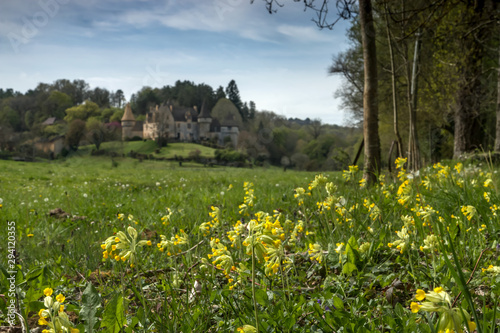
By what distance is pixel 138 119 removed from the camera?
93500 mm

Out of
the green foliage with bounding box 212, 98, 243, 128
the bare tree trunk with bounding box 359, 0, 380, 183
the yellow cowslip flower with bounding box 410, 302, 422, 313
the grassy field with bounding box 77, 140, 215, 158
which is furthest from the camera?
the green foliage with bounding box 212, 98, 243, 128

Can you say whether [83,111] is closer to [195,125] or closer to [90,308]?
[195,125]

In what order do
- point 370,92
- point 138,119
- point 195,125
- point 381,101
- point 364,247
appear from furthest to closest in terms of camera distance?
point 195,125, point 138,119, point 381,101, point 370,92, point 364,247

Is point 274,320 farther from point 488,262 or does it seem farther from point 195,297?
point 488,262

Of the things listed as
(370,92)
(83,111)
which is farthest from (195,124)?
(370,92)

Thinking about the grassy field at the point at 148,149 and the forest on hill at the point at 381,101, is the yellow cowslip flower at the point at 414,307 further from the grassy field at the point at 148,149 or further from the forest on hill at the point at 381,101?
the grassy field at the point at 148,149

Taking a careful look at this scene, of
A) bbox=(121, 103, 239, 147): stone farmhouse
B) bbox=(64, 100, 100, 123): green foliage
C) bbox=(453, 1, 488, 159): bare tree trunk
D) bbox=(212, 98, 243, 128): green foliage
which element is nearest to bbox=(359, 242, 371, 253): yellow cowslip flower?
bbox=(453, 1, 488, 159): bare tree trunk

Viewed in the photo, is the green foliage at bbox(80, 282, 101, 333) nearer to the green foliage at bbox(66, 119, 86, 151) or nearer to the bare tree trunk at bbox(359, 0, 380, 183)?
the bare tree trunk at bbox(359, 0, 380, 183)

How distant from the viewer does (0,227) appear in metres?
5.41

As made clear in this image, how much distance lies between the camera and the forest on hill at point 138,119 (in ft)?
204

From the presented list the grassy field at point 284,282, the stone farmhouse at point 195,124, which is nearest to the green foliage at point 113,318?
the grassy field at point 284,282

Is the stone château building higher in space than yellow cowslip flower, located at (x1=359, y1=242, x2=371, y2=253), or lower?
higher

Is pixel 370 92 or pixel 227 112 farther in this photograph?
pixel 227 112

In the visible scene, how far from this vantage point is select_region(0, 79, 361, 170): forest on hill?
204 ft
